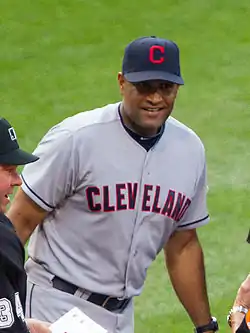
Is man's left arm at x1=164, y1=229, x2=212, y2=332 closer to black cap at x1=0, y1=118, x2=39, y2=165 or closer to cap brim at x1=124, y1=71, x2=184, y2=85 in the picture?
cap brim at x1=124, y1=71, x2=184, y2=85

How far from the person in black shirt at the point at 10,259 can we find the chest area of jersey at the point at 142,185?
2.34 ft

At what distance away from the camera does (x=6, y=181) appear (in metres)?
3.78

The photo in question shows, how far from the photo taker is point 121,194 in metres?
4.62

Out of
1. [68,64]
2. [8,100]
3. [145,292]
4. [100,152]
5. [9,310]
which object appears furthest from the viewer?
[68,64]

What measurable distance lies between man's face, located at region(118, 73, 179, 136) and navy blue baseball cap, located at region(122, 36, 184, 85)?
0.09ft

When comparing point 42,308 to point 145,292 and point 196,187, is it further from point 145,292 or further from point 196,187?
point 145,292

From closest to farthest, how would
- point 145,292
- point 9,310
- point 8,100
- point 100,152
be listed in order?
point 9,310, point 100,152, point 145,292, point 8,100

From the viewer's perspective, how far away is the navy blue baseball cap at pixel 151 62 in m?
4.50

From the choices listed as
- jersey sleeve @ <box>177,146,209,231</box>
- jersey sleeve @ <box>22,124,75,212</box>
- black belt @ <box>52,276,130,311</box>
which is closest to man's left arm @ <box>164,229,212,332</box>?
jersey sleeve @ <box>177,146,209,231</box>

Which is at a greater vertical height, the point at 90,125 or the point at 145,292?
the point at 90,125

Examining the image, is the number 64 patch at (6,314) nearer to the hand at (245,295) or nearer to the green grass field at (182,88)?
the hand at (245,295)

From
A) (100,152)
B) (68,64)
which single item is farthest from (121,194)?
(68,64)

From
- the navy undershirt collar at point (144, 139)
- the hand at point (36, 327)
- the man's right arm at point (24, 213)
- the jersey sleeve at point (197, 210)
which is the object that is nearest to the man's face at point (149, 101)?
the navy undershirt collar at point (144, 139)

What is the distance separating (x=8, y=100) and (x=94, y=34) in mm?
1803
